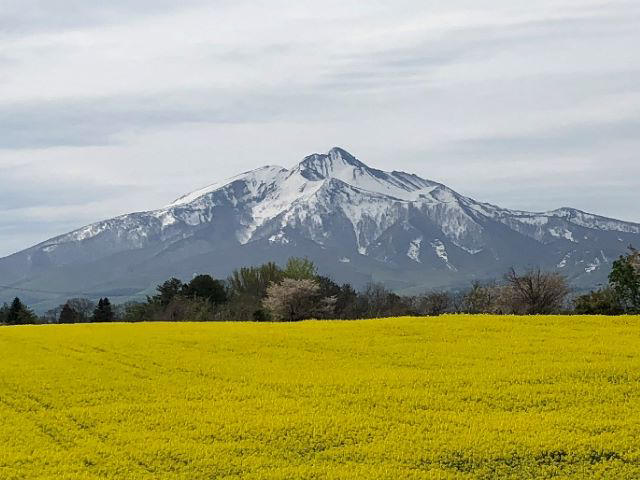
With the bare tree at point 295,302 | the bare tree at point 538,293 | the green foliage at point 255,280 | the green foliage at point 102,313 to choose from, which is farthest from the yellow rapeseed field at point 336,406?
the green foliage at point 255,280

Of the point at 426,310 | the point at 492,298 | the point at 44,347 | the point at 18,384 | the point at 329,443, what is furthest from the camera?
the point at 426,310

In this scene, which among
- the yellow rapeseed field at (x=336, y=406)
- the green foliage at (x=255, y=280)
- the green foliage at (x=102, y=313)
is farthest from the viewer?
the green foliage at (x=255, y=280)

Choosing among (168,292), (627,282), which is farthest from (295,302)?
(627,282)

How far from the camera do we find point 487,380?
80.5 feet

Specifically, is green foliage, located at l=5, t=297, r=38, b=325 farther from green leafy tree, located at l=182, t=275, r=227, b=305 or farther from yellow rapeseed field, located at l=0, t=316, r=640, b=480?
yellow rapeseed field, located at l=0, t=316, r=640, b=480

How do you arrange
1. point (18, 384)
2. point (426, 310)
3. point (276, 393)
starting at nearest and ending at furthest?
point (276, 393) < point (18, 384) < point (426, 310)

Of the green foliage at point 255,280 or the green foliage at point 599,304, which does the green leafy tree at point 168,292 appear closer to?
the green foliage at point 255,280

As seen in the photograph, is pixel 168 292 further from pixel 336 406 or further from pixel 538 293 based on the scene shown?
pixel 336 406

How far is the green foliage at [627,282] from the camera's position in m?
81.7

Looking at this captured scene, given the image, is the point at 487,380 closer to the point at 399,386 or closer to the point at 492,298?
the point at 399,386

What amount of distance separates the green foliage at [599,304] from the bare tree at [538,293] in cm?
280

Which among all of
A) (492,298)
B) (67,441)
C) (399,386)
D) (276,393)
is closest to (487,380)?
(399,386)

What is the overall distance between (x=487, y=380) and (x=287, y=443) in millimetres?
8369

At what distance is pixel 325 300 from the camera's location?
4419 inches
